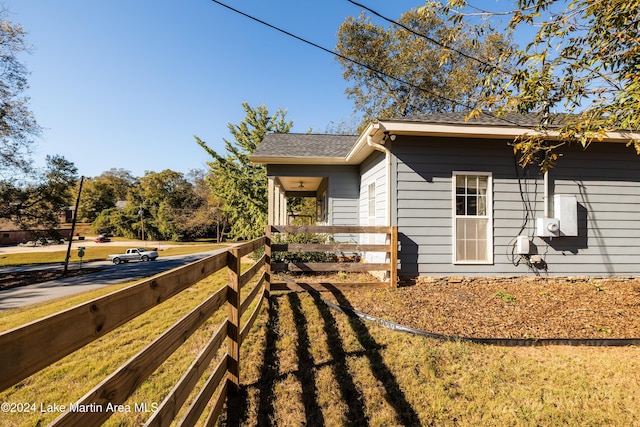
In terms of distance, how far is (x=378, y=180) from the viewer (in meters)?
6.58

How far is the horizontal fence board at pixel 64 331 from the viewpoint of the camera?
670mm

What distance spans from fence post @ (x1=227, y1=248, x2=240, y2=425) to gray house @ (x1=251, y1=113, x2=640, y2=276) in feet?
12.5

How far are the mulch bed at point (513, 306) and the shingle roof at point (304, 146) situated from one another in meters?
4.91

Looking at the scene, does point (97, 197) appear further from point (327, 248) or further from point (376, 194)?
point (327, 248)

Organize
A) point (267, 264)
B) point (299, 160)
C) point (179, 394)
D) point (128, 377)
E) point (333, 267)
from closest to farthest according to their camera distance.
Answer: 1. point (128, 377)
2. point (179, 394)
3. point (267, 264)
4. point (333, 267)
5. point (299, 160)

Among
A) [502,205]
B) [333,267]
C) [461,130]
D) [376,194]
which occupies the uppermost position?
[461,130]

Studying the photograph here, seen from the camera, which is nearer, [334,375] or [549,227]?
[334,375]

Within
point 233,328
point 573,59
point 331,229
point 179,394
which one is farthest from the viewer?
point 331,229

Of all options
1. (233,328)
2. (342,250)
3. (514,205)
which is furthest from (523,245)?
(233,328)

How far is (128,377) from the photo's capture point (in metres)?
1.12

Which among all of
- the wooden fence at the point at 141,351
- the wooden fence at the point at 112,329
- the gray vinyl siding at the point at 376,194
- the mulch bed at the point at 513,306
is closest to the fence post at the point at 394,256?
the mulch bed at the point at 513,306

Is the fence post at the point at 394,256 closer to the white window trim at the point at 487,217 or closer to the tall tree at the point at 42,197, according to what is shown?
the white window trim at the point at 487,217

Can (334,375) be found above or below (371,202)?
below

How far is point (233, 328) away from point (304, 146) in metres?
7.79
